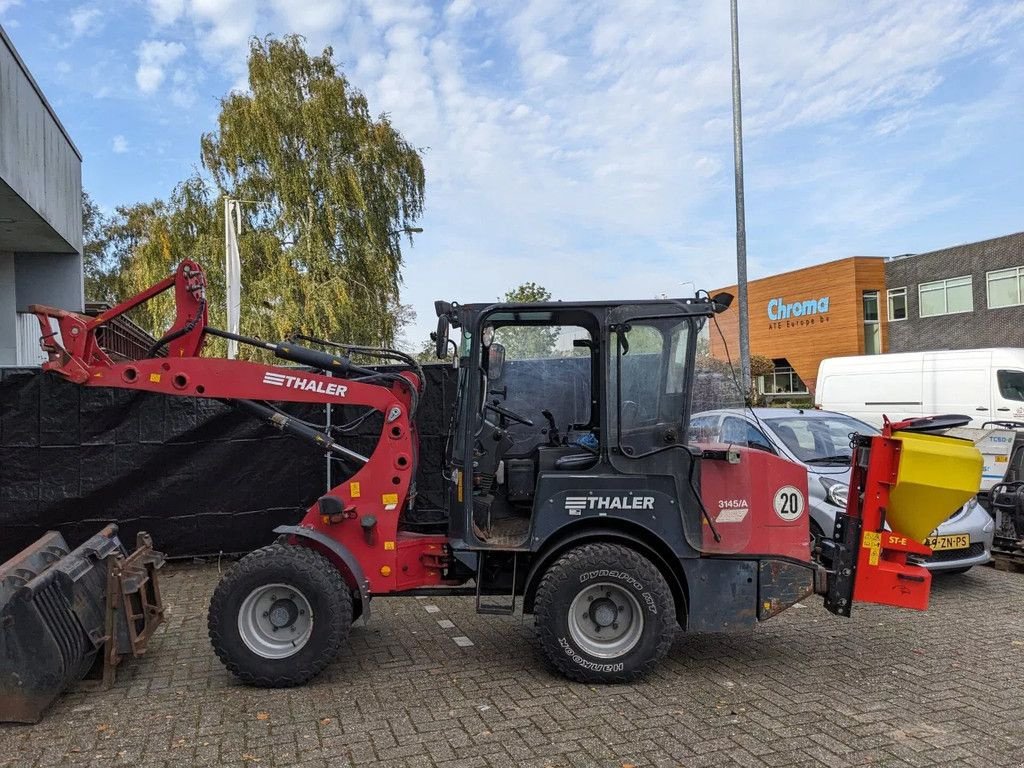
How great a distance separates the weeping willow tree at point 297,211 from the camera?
21.5m

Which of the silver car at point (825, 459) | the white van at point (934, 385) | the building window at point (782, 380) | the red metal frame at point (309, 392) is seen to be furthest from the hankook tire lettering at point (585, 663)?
the building window at point (782, 380)

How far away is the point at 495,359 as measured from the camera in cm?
514

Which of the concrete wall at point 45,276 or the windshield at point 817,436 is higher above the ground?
the concrete wall at point 45,276

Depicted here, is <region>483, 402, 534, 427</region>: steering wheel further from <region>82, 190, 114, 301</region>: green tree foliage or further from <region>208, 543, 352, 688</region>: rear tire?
<region>82, 190, 114, 301</region>: green tree foliage

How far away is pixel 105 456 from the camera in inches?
293

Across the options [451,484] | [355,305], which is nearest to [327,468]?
[451,484]

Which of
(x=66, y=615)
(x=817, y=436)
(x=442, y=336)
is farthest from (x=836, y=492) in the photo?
(x=66, y=615)

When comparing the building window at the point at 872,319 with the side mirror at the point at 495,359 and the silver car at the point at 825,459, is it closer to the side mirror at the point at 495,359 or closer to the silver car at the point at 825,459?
the silver car at the point at 825,459

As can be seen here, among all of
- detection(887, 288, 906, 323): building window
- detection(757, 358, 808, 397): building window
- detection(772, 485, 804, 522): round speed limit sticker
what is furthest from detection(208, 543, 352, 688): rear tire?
detection(757, 358, 808, 397): building window

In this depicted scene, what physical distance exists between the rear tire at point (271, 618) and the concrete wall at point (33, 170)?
219 inches

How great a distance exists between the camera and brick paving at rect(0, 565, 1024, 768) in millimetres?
3883

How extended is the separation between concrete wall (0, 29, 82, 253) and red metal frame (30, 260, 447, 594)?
418cm

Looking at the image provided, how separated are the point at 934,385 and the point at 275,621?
46.6 ft

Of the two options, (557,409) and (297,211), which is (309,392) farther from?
(297,211)
